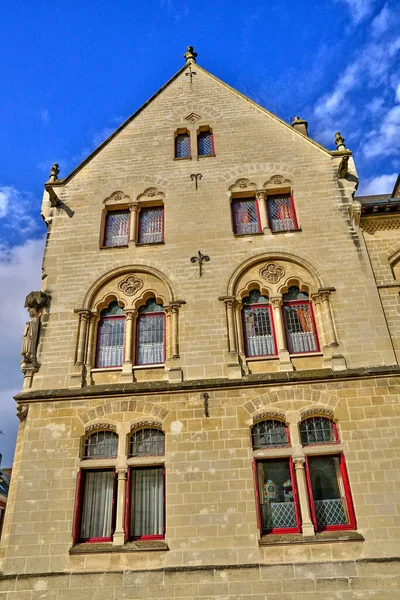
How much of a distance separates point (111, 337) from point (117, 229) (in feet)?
13.1

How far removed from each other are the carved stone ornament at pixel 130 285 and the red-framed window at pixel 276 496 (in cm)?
603

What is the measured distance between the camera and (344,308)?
43.3 ft

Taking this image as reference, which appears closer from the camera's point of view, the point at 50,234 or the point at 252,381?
the point at 252,381

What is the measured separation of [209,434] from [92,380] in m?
3.58

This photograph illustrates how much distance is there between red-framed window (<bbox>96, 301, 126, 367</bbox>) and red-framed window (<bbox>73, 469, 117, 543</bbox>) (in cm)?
300

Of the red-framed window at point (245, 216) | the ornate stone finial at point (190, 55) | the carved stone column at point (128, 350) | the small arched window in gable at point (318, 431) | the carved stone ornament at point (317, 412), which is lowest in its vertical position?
the small arched window in gable at point (318, 431)

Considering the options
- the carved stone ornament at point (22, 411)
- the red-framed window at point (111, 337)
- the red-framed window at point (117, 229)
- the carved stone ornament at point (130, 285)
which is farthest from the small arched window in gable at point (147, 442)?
the red-framed window at point (117, 229)

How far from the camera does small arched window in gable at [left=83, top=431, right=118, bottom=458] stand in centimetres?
1211

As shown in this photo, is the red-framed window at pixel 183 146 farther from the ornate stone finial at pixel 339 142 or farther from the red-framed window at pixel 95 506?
the red-framed window at pixel 95 506

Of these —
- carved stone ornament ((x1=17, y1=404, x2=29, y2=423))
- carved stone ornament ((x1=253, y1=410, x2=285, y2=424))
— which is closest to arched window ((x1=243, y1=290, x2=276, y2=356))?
carved stone ornament ((x1=253, y1=410, x2=285, y2=424))

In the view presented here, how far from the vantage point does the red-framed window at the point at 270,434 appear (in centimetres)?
1179

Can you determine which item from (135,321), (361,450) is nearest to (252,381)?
(361,450)

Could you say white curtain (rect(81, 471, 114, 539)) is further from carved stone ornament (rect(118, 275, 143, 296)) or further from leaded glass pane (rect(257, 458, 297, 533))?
carved stone ornament (rect(118, 275, 143, 296))

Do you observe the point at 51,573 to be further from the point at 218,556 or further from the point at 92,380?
the point at 92,380
